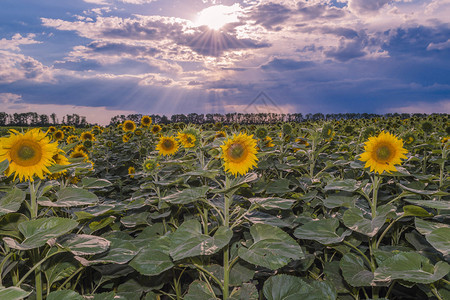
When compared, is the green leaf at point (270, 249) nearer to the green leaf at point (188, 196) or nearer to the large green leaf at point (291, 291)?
the large green leaf at point (291, 291)

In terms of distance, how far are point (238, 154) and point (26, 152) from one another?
5.31 feet

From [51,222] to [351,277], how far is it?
2.25 meters

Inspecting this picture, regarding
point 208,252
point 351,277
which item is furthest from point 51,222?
point 351,277

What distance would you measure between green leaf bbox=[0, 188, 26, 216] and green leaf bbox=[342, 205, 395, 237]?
2403mm

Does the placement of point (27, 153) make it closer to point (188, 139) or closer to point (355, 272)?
point (188, 139)

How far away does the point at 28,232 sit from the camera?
1968mm

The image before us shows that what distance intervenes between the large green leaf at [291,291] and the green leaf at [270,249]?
17 cm

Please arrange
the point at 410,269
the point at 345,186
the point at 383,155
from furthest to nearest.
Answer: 1. the point at 383,155
2. the point at 345,186
3. the point at 410,269

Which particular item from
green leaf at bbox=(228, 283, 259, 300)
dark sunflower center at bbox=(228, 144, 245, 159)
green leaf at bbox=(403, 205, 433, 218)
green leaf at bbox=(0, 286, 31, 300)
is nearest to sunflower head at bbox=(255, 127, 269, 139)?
dark sunflower center at bbox=(228, 144, 245, 159)

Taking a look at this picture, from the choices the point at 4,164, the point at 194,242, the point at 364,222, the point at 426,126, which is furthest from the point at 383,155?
the point at 426,126

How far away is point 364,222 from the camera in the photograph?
2.53m

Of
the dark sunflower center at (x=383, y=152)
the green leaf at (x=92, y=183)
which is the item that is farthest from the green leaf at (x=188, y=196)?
the dark sunflower center at (x=383, y=152)

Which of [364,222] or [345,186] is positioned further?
[345,186]

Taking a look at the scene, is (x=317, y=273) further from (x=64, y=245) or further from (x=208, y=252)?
(x=64, y=245)
